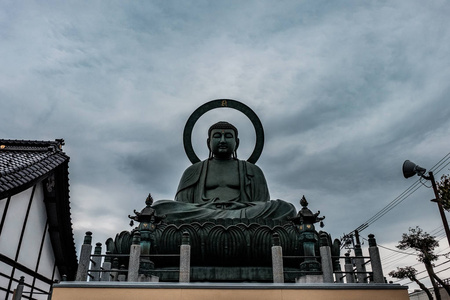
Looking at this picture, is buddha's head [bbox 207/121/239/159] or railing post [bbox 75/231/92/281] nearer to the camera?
railing post [bbox 75/231/92/281]

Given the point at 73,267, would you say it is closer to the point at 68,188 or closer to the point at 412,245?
the point at 68,188

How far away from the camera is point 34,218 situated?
8414mm

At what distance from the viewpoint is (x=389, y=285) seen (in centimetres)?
588

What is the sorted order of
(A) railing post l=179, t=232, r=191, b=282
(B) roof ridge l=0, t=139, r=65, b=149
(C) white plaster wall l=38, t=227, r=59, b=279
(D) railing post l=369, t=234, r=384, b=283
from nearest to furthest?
(A) railing post l=179, t=232, r=191, b=282 < (D) railing post l=369, t=234, r=384, b=283 < (C) white plaster wall l=38, t=227, r=59, b=279 < (B) roof ridge l=0, t=139, r=65, b=149

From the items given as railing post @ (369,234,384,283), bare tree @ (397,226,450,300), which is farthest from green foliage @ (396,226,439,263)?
railing post @ (369,234,384,283)

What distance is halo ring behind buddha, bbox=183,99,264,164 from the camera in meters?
11.7

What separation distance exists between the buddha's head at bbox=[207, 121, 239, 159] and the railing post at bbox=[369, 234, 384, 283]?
5.47m

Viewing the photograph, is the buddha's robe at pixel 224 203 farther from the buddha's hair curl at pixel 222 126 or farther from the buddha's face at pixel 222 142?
the buddha's hair curl at pixel 222 126

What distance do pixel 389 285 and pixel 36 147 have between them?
889cm

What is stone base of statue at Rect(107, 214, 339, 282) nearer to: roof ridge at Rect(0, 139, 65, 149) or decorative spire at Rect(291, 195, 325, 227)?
decorative spire at Rect(291, 195, 325, 227)

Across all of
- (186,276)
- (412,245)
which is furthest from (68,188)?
(412,245)

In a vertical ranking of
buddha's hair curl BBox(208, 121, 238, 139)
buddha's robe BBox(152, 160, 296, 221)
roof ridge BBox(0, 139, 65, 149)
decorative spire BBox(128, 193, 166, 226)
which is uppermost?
buddha's hair curl BBox(208, 121, 238, 139)

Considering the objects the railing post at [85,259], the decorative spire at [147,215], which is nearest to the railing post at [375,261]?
the decorative spire at [147,215]

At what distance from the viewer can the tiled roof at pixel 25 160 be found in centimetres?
725
